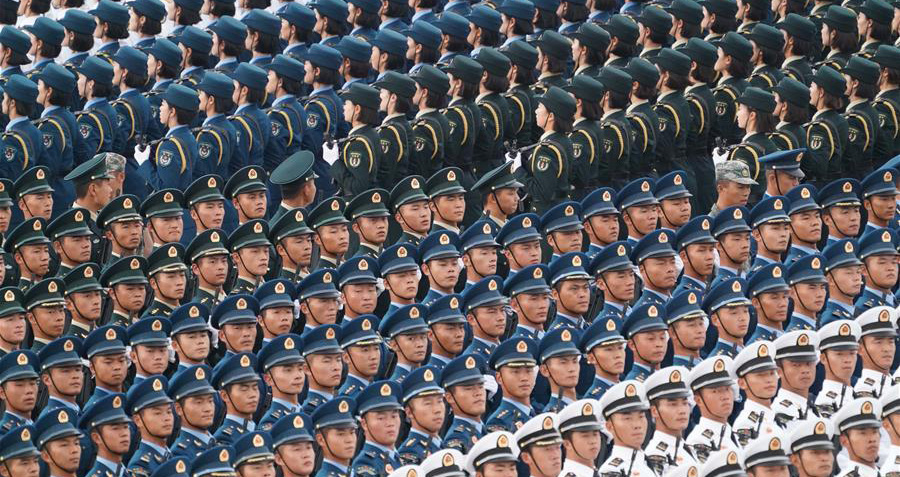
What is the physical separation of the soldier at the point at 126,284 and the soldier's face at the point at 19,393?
5.49 ft

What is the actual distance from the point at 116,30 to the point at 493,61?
176 inches

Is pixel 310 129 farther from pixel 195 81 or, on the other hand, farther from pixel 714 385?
pixel 714 385

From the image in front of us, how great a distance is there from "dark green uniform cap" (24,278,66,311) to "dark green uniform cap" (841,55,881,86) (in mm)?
9045

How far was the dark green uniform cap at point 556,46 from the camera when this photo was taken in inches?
1036

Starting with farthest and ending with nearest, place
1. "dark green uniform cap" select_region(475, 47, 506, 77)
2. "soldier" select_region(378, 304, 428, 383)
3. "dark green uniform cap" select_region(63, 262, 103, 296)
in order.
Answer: "dark green uniform cap" select_region(475, 47, 506, 77)
"dark green uniform cap" select_region(63, 262, 103, 296)
"soldier" select_region(378, 304, 428, 383)

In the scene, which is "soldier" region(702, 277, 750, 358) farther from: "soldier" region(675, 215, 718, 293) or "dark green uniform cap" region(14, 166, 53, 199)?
"dark green uniform cap" region(14, 166, 53, 199)

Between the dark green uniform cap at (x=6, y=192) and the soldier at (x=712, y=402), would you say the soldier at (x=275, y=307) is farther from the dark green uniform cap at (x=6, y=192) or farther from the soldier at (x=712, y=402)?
the soldier at (x=712, y=402)

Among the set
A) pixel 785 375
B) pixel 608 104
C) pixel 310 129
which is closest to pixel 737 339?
pixel 785 375

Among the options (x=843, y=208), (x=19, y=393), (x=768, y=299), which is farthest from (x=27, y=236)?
(x=843, y=208)

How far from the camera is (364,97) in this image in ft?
79.4

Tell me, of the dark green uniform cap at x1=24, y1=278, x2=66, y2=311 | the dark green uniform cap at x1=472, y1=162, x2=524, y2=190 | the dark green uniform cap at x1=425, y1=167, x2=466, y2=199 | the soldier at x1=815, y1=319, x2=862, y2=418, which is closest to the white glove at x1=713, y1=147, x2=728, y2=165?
the dark green uniform cap at x1=472, y1=162, x2=524, y2=190

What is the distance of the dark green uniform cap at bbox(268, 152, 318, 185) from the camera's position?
76.2 feet

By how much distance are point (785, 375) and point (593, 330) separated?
1.63 metres

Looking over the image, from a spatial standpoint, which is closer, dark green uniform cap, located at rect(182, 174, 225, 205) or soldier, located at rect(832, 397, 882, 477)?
soldier, located at rect(832, 397, 882, 477)
